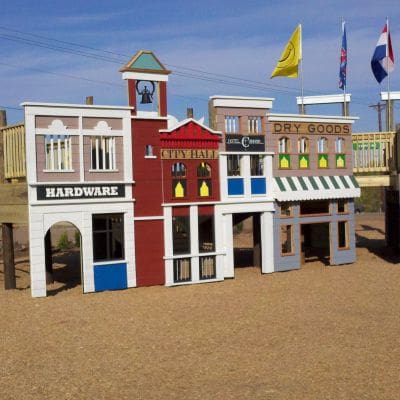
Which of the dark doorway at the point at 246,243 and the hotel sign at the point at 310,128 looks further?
the dark doorway at the point at 246,243

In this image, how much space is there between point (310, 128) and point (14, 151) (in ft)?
35.9

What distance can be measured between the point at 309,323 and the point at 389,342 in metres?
2.29

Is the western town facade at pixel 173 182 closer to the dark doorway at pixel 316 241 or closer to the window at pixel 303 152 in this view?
the window at pixel 303 152

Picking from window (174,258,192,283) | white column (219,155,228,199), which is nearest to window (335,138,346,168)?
white column (219,155,228,199)

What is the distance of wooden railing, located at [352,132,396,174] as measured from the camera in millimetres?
26234

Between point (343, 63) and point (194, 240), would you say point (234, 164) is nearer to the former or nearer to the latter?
point (194, 240)

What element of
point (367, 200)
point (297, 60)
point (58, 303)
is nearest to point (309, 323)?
point (58, 303)

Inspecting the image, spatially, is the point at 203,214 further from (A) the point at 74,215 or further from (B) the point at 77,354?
(B) the point at 77,354

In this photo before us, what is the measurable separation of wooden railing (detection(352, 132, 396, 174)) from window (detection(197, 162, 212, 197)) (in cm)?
761

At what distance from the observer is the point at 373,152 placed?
26484 millimetres

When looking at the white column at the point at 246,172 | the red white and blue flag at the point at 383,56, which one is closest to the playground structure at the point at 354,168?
the red white and blue flag at the point at 383,56

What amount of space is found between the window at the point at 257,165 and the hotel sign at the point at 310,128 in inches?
45.2

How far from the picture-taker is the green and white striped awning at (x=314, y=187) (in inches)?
918

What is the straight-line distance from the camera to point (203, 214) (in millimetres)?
21891
